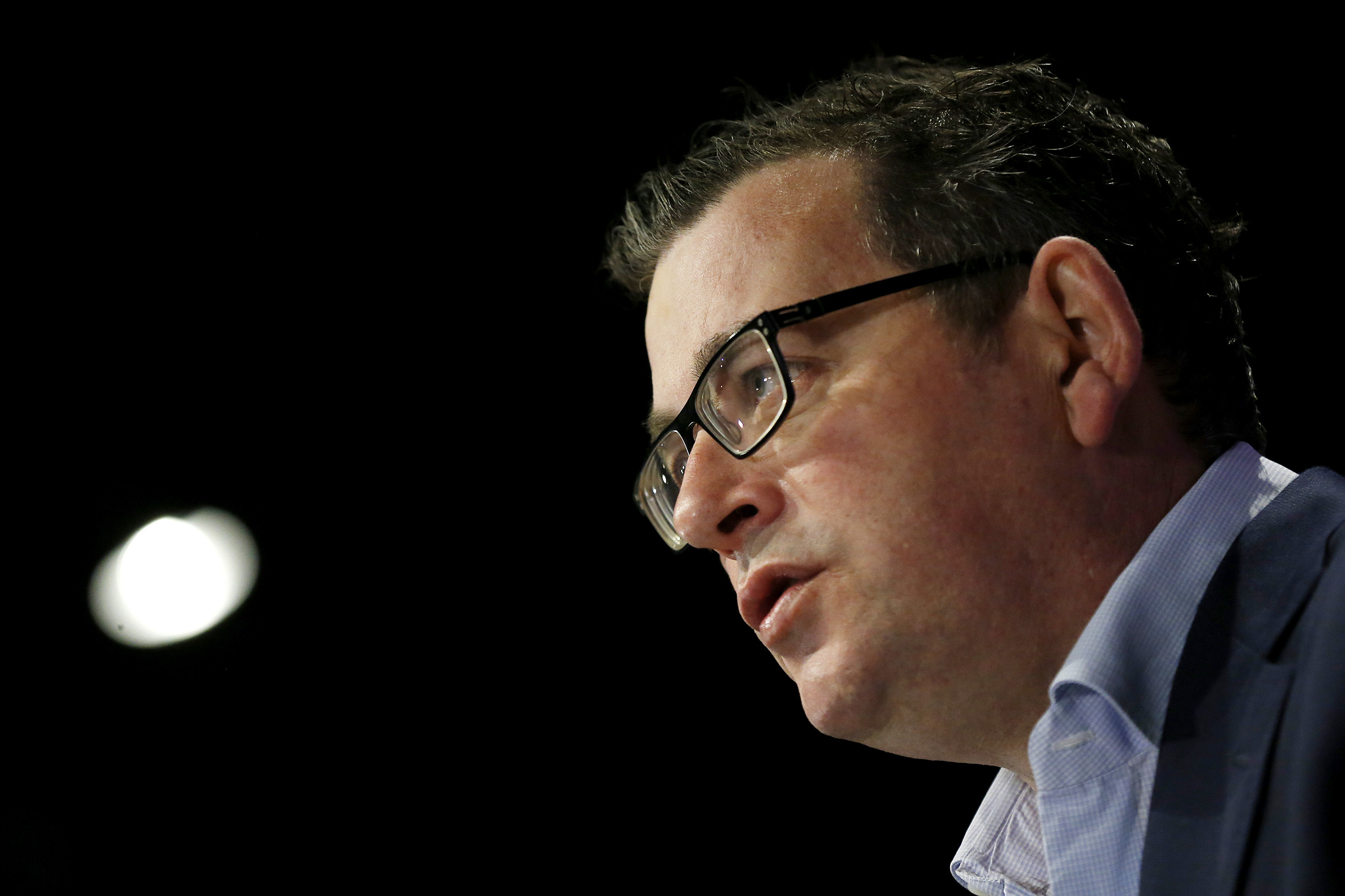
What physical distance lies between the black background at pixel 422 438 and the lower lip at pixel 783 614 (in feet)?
4.01

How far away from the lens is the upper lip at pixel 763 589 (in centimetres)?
129

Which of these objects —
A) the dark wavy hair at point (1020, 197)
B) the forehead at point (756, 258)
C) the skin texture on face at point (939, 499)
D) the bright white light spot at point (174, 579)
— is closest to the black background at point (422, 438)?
the bright white light spot at point (174, 579)

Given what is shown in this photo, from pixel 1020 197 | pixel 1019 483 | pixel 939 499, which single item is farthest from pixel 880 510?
pixel 1020 197

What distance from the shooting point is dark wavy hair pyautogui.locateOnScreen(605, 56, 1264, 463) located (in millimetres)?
1400

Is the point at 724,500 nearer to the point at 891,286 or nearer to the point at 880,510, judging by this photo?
the point at 880,510

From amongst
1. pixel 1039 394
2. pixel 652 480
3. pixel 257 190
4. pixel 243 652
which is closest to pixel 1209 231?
pixel 1039 394

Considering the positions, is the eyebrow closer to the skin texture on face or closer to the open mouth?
the skin texture on face

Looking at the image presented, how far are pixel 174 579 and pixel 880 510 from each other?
167 cm

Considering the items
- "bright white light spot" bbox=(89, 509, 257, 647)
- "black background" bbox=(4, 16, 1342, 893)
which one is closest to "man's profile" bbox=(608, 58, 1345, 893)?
→ "black background" bbox=(4, 16, 1342, 893)

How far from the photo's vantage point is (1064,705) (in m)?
1.12

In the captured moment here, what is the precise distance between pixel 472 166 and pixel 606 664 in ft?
4.14

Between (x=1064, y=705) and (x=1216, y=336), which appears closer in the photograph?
(x=1064, y=705)

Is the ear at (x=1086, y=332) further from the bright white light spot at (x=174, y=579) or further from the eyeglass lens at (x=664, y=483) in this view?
the bright white light spot at (x=174, y=579)

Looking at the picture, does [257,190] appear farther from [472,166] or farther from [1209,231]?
[1209,231]
